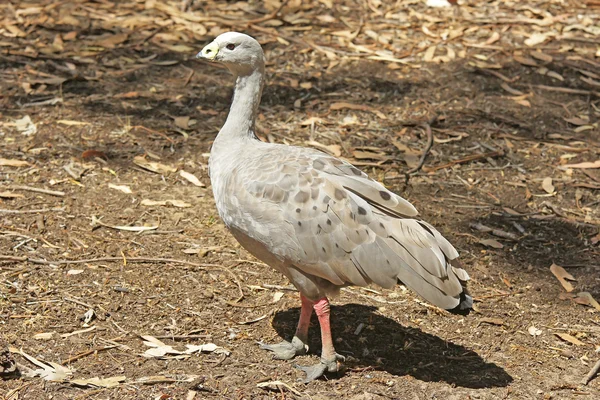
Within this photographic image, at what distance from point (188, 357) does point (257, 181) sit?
1.17m

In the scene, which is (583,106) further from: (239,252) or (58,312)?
(58,312)

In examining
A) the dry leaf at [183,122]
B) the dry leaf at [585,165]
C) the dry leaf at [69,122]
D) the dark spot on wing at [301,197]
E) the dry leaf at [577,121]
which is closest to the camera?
the dark spot on wing at [301,197]

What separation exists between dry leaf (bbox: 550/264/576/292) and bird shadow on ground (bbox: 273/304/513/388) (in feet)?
3.72

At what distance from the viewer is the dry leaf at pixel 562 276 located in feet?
19.9

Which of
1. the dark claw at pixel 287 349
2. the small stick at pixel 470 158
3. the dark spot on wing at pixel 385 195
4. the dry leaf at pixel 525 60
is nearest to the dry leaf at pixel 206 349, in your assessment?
the dark claw at pixel 287 349

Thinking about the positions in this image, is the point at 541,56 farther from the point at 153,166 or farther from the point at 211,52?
the point at 211,52

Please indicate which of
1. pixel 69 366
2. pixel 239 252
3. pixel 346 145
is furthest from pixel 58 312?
pixel 346 145

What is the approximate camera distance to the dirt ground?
515 cm

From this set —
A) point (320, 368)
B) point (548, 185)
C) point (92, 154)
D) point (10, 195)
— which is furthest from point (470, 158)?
point (10, 195)

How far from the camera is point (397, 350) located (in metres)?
5.41

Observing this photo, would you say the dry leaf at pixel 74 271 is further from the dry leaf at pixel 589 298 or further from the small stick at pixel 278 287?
the dry leaf at pixel 589 298

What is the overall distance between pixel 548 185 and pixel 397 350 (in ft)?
8.68

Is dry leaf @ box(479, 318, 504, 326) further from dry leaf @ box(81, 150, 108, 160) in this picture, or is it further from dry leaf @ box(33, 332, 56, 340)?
dry leaf @ box(81, 150, 108, 160)

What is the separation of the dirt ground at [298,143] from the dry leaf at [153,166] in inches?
1.5
